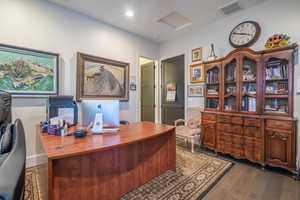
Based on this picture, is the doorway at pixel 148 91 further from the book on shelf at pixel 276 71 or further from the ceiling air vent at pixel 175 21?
the book on shelf at pixel 276 71

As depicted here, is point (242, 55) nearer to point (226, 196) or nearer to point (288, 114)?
point (288, 114)

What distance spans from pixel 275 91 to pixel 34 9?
14.4 feet

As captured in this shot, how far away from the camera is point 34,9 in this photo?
2.48 metres

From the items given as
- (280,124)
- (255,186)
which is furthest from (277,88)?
(255,186)

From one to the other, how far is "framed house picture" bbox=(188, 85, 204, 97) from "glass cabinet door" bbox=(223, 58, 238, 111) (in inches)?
26.1

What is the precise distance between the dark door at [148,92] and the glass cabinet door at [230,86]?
2305mm

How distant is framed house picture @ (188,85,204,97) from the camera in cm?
353

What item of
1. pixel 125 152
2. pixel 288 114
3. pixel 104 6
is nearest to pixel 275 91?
pixel 288 114

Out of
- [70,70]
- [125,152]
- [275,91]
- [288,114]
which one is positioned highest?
[70,70]

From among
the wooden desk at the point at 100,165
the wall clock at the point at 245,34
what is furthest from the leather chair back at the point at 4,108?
the wall clock at the point at 245,34

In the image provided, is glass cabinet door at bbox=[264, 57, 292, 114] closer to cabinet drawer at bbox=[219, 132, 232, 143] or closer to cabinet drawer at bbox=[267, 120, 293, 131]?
cabinet drawer at bbox=[267, 120, 293, 131]

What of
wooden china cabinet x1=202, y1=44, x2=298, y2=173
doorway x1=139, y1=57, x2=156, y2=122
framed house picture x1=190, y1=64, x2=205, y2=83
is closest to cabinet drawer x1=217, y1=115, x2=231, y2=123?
wooden china cabinet x1=202, y1=44, x2=298, y2=173

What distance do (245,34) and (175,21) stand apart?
59.7 inches

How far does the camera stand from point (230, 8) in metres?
2.76
